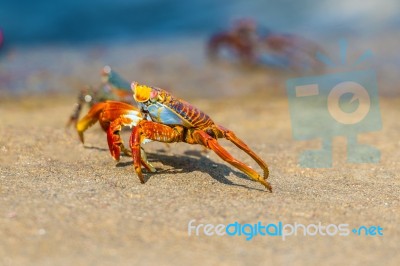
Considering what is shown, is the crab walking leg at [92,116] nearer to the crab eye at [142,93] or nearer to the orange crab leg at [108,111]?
the orange crab leg at [108,111]

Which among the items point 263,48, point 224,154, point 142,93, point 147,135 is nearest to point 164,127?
point 147,135

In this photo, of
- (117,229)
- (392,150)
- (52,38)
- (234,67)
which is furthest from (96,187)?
(52,38)

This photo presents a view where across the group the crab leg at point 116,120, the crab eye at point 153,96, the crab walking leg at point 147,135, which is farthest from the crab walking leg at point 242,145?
the crab leg at point 116,120

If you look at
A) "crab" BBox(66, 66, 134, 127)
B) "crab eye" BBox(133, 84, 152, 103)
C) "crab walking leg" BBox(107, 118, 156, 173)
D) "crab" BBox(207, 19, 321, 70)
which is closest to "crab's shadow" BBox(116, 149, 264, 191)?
"crab walking leg" BBox(107, 118, 156, 173)

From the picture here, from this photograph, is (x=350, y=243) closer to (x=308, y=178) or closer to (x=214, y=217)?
(x=214, y=217)

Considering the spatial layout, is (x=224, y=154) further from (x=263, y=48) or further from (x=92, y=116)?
(x=263, y=48)
